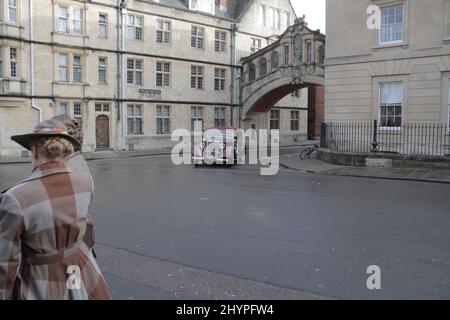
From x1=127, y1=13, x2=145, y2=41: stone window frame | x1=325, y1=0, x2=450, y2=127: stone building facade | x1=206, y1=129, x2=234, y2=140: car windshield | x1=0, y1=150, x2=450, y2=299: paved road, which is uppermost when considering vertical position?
x1=127, y1=13, x2=145, y2=41: stone window frame

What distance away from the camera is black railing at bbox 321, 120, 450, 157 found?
20.1m

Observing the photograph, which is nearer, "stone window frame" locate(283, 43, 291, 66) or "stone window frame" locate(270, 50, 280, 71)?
"stone window frame" locate(283, 43, 291, 66)

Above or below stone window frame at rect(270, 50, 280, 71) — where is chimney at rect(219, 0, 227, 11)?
above

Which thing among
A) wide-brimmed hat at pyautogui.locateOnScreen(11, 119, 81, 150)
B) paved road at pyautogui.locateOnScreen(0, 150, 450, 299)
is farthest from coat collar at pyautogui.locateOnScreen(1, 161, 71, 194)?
paved road at pyautogui.locateOnScreen(0, 150, 450, 299)

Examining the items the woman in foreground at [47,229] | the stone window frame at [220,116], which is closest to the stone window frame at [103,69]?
the stone window frame at [220,116]

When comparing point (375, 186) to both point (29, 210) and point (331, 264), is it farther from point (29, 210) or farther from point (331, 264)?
point (29, 210)

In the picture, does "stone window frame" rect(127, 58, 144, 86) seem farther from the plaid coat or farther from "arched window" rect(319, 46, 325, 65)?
the plaid coat

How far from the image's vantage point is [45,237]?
8.95 ft

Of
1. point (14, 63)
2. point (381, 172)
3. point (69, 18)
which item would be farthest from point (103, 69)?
point (381, 172)

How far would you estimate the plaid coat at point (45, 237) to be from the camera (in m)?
2.63

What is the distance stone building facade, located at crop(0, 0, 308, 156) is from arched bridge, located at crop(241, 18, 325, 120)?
127 cm

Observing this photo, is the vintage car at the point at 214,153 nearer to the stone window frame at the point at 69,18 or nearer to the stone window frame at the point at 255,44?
the stone window frame at the point at 69,18

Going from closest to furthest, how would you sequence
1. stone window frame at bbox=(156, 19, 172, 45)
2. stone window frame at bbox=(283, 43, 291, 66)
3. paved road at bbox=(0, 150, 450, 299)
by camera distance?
1. paved road at bbox=(0, 150, 450, 299)
2. stone window frame at bbox=(156, 19, 172, 45)
3. stone window frame at bbox=(283, 43, 291, 66)
